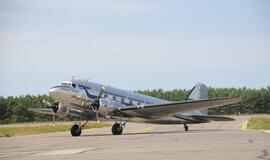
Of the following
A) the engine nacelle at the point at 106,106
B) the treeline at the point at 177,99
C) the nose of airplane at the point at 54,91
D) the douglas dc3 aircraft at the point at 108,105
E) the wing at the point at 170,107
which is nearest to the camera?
the nose of airplane at the point at 54,91

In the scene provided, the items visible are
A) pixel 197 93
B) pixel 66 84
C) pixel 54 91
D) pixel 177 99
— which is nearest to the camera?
pixel 54 91

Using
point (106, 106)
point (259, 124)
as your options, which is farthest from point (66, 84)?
point (259, 124)

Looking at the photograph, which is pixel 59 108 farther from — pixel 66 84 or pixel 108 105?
pixel 108 105

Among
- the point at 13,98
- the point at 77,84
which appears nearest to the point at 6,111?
the point at 13,98

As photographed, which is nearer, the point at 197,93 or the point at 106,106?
the point at 106,106

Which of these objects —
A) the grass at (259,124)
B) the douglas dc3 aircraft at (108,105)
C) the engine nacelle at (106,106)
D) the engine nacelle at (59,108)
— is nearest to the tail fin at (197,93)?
the grass at (259,124)

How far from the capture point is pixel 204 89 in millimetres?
46469

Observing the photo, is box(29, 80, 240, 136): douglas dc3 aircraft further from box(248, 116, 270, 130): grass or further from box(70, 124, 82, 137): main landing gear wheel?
box(248, 116, 270, 130): grass

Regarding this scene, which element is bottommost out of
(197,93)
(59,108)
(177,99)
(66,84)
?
(59,108)

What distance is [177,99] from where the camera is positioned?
129375 mm

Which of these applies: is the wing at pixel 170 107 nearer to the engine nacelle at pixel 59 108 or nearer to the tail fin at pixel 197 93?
the engine nacelle at pixel 59 108

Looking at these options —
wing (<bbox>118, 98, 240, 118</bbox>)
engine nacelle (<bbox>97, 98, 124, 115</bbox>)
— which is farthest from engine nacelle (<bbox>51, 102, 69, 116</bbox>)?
wing (<bbox>118, 98, 240, 118</bbox>)

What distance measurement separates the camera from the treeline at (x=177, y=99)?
10481 cm

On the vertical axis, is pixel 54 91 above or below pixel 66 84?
below
